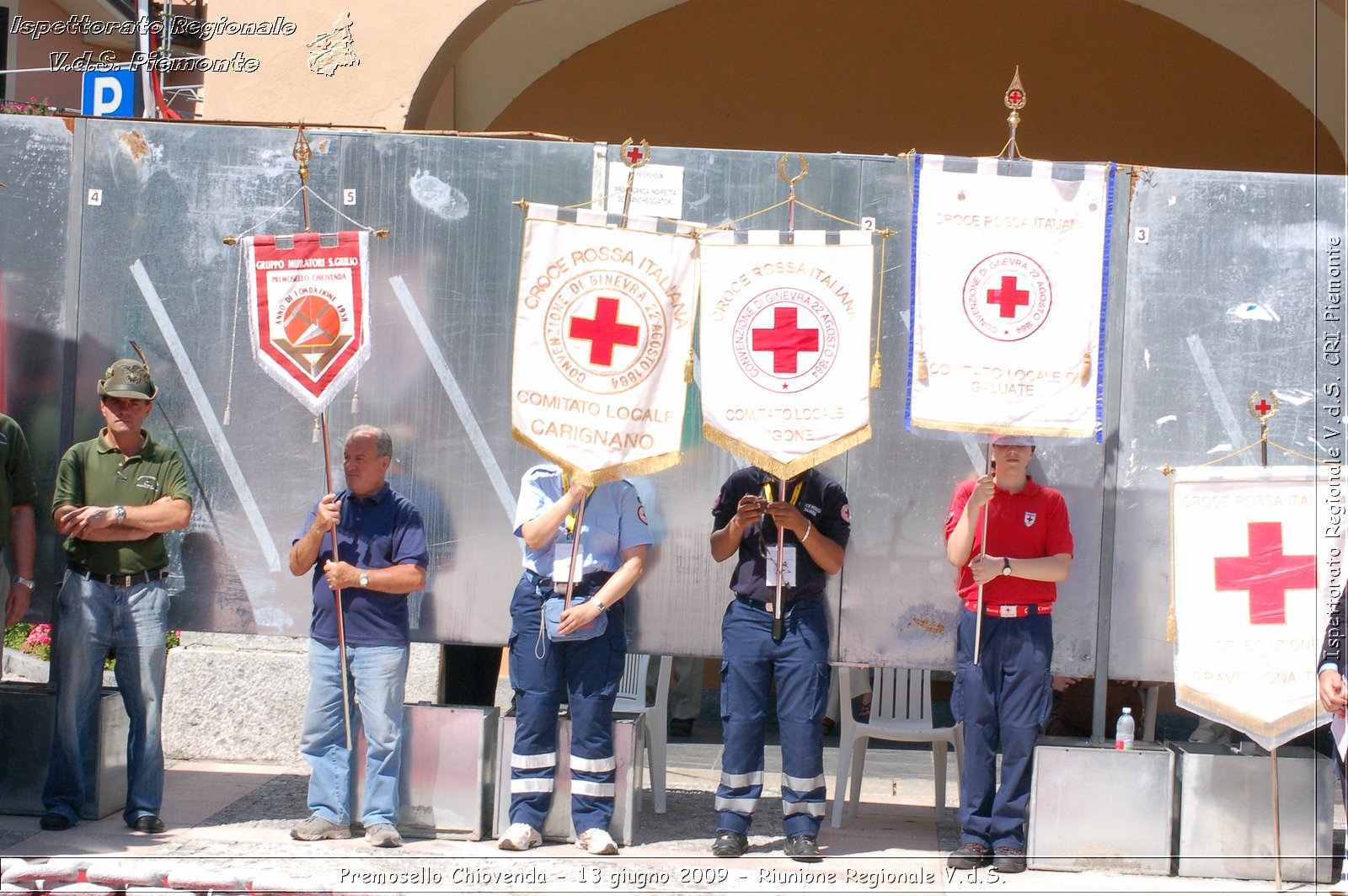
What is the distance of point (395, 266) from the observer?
5.96 meters

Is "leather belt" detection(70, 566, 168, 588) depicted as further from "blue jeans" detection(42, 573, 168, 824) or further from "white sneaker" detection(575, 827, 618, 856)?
"white sneaker" detection(575, 827, 618, 856)

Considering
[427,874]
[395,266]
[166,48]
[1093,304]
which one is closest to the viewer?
[427,874]

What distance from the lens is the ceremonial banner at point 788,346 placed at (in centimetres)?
543

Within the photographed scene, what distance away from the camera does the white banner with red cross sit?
5.27m

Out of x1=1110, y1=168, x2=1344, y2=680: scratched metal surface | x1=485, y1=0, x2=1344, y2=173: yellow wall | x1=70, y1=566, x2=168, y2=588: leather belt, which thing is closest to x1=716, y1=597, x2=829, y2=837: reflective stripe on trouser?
x1=1110, y1=168, x2=1344, y2=680: scratched metal surface

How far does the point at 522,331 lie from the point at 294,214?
127cm

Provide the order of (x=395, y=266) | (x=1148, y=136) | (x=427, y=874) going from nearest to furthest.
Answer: (x=427, y=874) < (x=395, y=266) < (x=1148, y=136)

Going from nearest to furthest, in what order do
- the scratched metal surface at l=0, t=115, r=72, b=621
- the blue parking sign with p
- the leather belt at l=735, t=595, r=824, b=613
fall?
the leather belt at l=735, t=595, r=824, b=613 < the scratched metal surface at l=0, t=115, r=72, b=621 < the blue parking sign with p

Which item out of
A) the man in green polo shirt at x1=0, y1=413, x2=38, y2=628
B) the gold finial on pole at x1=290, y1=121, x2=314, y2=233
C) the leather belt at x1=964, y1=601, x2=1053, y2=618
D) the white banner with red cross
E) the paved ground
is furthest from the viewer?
the gold finial on pole at x1=290, y1=121, x2=314, y2=233

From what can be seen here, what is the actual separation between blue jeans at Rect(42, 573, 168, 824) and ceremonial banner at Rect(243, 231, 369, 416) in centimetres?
106

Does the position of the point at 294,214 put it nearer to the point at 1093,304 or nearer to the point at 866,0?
the point at 1093,304

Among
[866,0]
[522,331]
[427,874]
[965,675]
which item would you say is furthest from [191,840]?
[866,0]

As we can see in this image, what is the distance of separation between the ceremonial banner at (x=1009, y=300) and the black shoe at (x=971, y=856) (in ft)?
5.37

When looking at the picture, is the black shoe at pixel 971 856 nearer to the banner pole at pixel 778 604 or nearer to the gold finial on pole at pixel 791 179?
the banner pole at pixel 778 604
